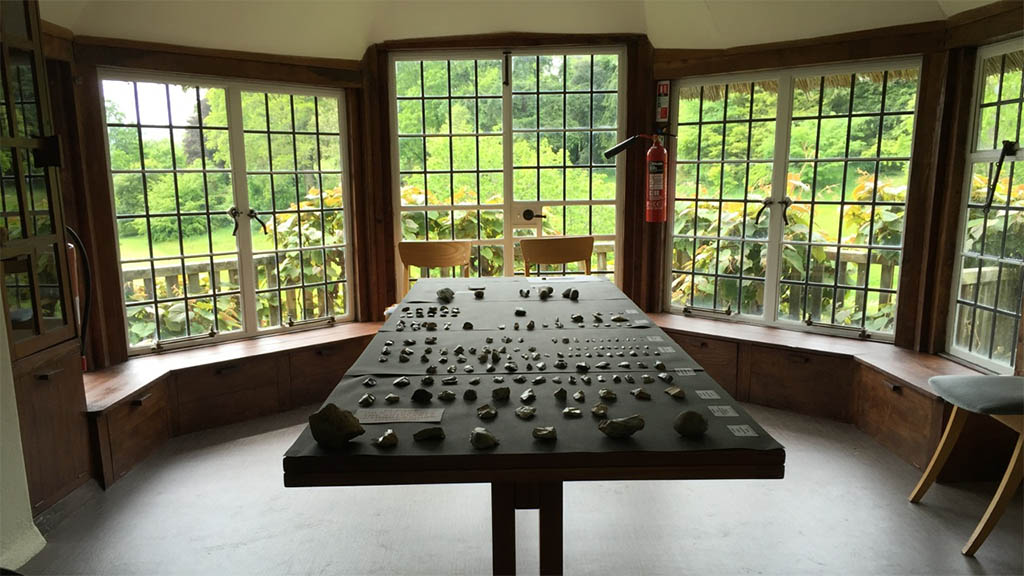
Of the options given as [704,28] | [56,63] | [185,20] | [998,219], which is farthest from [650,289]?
[56,63]

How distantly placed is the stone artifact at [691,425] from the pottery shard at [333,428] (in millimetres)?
844

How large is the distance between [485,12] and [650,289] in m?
2.46

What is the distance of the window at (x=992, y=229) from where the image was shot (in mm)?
3457

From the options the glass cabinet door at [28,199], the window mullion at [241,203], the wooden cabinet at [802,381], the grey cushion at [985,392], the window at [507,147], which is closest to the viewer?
the grey cushion at [985,392]

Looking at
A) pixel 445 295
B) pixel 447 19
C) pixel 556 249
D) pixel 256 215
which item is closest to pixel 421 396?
pixel 445 295

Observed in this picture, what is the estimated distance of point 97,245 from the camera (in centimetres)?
403

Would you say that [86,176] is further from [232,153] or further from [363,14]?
[363,14]

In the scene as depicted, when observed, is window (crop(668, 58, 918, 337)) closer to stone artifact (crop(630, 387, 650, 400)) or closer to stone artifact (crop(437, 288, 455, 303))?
stone artifact (crop(437, 288, 455, 303))

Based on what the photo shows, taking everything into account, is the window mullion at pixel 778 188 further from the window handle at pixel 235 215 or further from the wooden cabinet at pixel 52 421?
the wooden cabinet at pixel 52 421

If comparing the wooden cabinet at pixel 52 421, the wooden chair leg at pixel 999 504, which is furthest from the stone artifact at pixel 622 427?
the wooden cabinet at pixel 52 421

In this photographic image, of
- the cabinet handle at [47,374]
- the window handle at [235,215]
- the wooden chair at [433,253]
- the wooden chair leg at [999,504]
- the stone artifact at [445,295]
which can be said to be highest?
the window handle at [235,215]

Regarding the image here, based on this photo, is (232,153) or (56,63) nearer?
(56,63)

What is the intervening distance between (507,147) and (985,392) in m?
3.48

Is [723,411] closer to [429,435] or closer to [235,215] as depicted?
[429,435]
